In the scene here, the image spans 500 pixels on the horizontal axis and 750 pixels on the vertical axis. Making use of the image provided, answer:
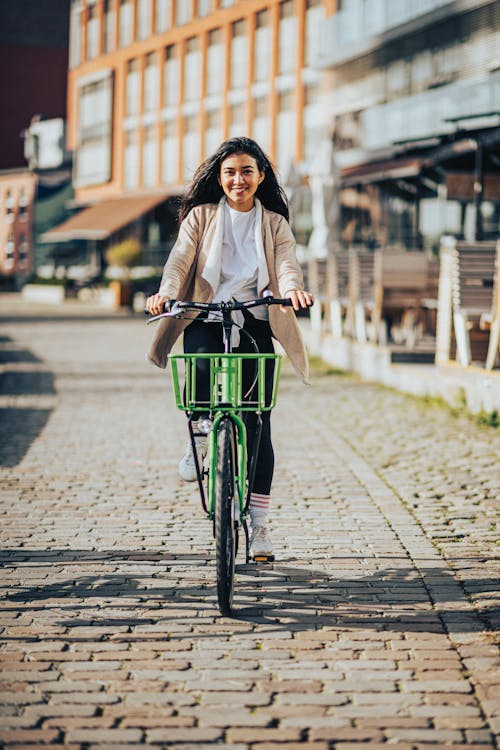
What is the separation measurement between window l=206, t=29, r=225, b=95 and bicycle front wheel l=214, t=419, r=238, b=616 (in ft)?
171

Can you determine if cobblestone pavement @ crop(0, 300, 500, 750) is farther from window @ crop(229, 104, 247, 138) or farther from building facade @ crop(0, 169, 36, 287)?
building facade @ crop(0, 169, 36, 287)

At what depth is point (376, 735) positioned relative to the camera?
3.68m

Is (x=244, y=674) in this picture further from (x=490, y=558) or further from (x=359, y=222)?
(x=359, y=222)

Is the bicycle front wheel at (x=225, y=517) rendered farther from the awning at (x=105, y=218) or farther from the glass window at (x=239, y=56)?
the glass window at (x=239, y=56)

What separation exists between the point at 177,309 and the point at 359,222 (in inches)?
1499

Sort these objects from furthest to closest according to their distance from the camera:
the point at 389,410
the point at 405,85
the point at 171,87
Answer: the point at 171,87, the point at 405,85, the point at 389,410

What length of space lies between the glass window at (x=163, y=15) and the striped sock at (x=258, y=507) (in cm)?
5768

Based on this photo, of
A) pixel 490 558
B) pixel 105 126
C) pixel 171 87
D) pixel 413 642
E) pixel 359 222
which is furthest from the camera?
pixel 105 126

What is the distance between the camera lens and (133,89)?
64562 mm

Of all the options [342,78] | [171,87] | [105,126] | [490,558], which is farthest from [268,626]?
[105,126]

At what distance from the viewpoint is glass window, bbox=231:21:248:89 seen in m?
53.9

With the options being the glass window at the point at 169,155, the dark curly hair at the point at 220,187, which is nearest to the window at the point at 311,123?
the glass window at the point at 169,155

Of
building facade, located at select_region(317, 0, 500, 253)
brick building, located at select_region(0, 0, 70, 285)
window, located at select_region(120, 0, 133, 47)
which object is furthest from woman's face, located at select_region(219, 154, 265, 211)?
brick building, located at select_region(0, 0, 70, 285)

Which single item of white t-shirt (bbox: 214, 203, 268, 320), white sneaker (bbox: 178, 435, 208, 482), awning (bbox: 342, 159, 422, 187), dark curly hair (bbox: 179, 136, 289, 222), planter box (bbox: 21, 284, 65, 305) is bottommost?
white sneaker (bbox: 178, 435, 208, 482)
